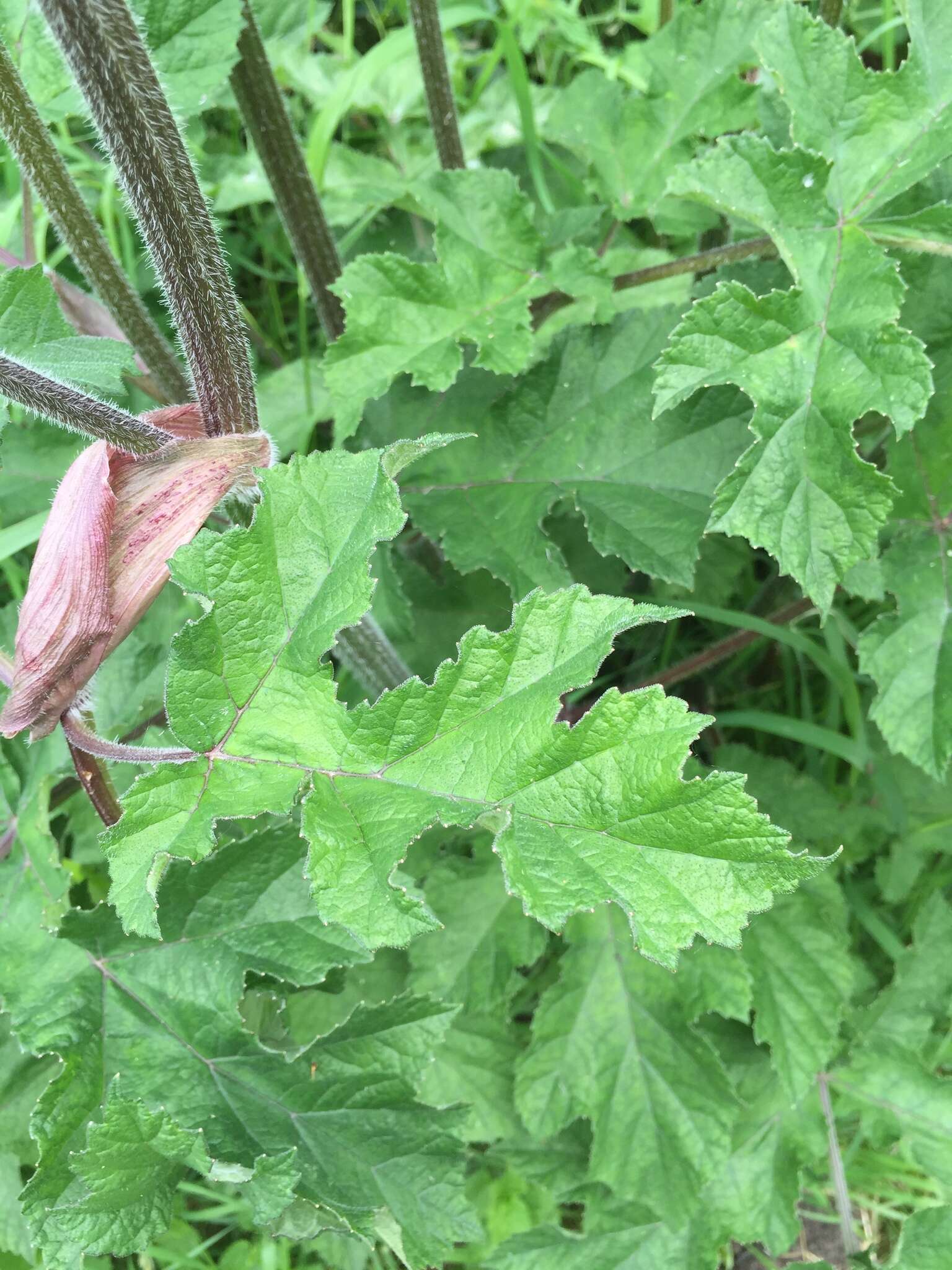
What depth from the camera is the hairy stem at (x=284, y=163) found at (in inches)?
76.6

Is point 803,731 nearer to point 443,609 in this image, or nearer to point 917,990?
point 917,990

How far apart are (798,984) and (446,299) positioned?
1480 millimetres

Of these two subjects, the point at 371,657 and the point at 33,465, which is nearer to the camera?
the point at 371,657

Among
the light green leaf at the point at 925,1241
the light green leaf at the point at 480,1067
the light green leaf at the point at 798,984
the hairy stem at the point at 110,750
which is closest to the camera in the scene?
the hairy stem at the point at 110,750

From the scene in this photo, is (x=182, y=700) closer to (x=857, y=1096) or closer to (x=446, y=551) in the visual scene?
(x=446, y=551)

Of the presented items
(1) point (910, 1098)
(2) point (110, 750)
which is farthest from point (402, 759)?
(1) point (910, 1098)

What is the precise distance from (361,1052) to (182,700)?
0.69 meters

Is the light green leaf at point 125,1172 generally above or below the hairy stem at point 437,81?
below

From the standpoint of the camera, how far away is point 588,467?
1903mm

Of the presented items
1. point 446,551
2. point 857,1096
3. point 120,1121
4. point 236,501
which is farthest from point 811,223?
point 857,1096

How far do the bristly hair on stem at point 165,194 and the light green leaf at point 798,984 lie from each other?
1.46 meters

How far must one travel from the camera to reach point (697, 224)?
2.10 metres

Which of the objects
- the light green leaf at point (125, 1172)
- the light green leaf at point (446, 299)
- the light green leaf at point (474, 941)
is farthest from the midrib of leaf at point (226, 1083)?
the light green leaf at point (446, 299)

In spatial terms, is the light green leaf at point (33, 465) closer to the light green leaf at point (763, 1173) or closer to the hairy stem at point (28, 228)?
the hairy stem at point (28, 228)
